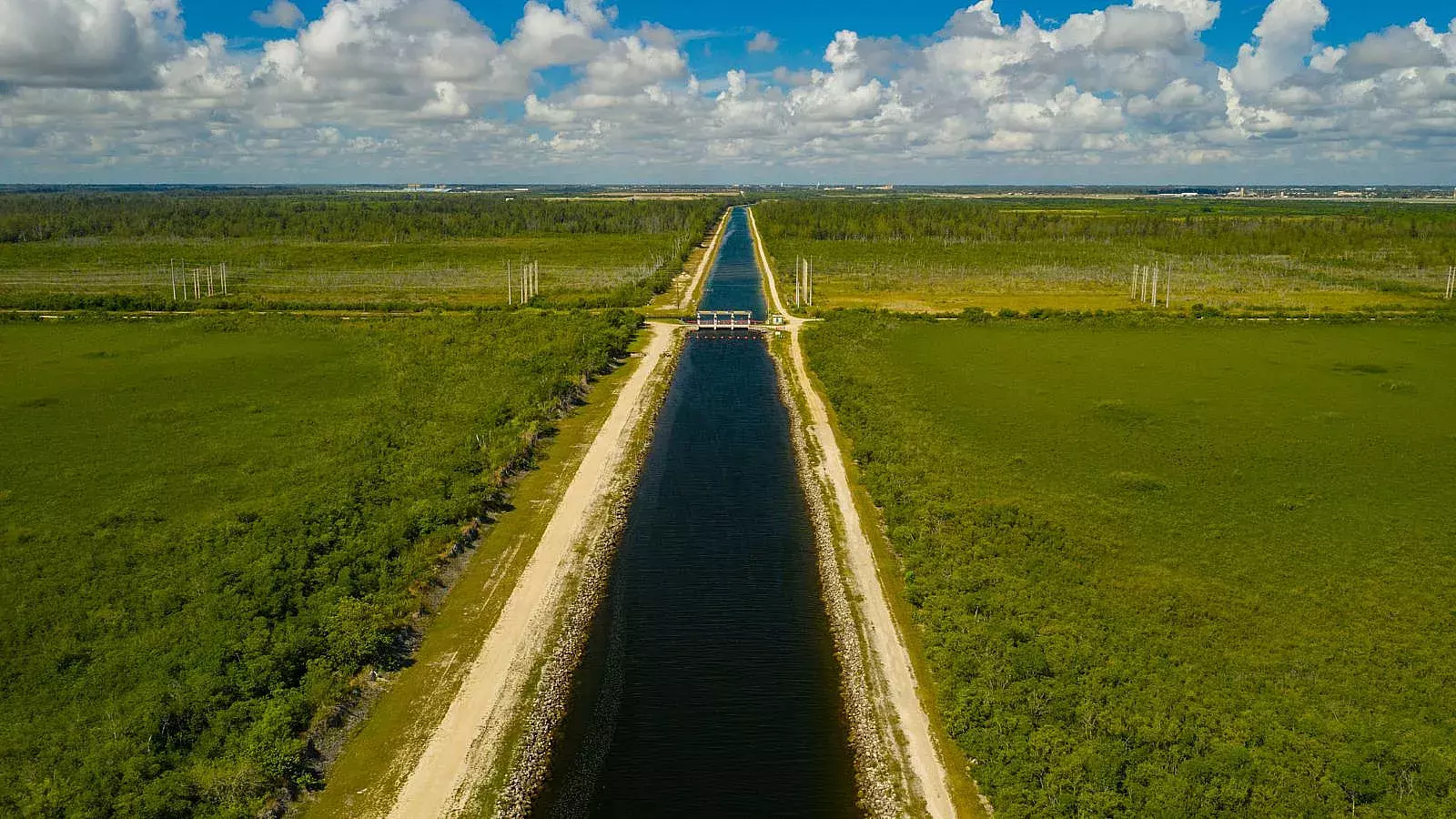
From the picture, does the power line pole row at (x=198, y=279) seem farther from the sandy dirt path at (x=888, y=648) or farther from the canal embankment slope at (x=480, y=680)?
the sandy dirt path at (x=888, y=648)

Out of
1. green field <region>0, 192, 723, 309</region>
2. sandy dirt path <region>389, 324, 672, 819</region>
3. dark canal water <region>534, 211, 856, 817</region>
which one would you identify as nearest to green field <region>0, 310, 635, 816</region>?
sandy dirt path <region>389, 324, 672, 819</region>

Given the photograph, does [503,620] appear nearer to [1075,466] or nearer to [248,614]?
[248,614]

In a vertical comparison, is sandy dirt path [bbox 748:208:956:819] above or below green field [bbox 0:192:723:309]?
below

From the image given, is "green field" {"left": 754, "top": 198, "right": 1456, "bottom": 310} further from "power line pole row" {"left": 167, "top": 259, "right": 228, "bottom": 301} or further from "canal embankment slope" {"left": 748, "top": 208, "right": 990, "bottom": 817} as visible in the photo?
"power line pole row" {"left": 167, "top": 259, "right": 228, "bottom": 301}

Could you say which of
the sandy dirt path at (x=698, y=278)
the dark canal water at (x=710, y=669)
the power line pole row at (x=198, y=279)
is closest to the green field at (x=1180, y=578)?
the dark canal water at (x=710, y=669)

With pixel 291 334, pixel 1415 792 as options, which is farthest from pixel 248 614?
pixel 291 334

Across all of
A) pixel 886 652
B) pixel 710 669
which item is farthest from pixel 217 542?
pixel 886 652
